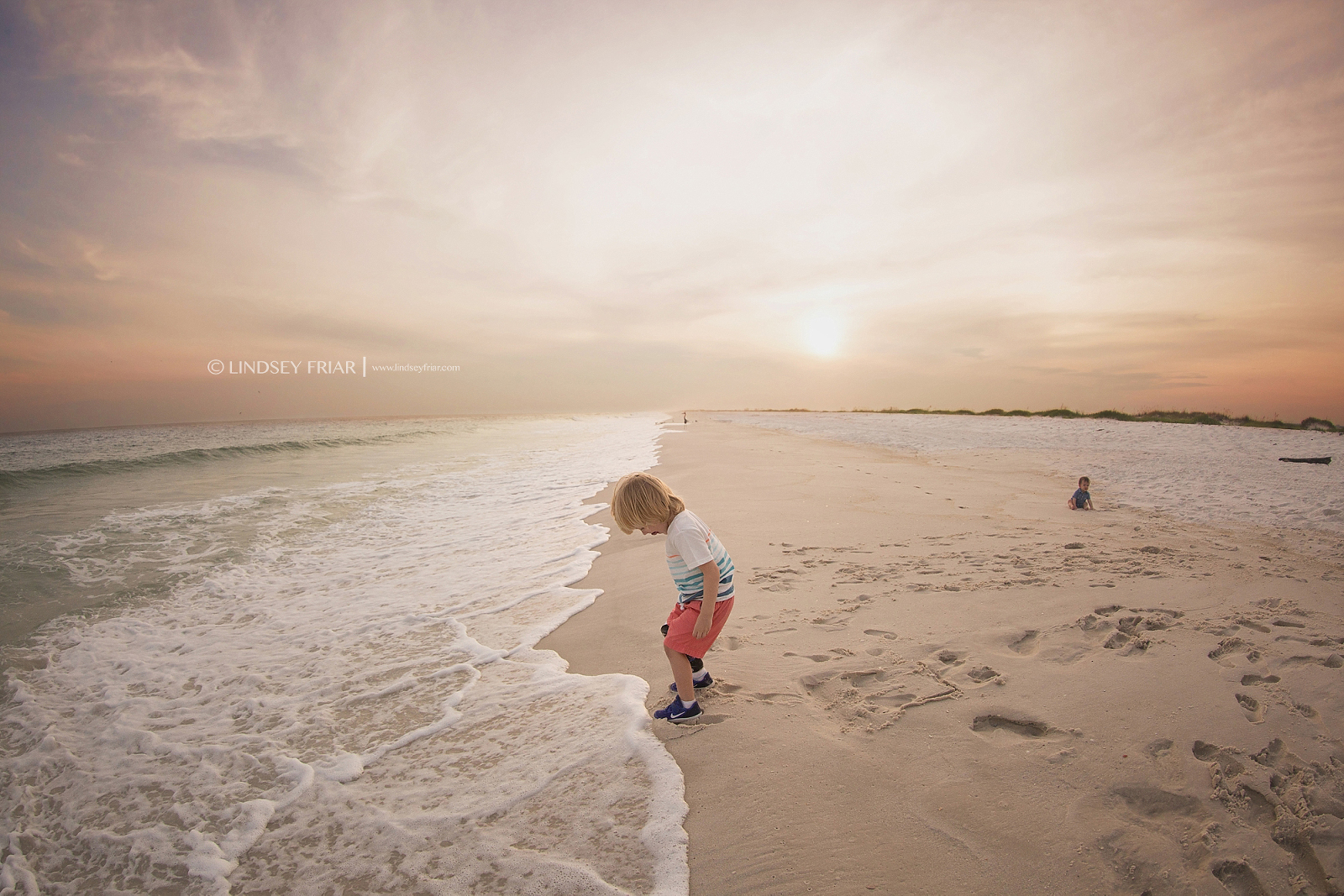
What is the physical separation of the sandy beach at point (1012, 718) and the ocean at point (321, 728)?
0.40m

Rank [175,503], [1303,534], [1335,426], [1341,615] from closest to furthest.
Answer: [1341,615], [1303,534], [175,503], [1335,426]

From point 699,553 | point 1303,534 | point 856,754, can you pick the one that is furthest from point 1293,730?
point 1303,534

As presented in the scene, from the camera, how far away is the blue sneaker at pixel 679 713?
10.2 ft

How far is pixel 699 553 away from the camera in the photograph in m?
3.12

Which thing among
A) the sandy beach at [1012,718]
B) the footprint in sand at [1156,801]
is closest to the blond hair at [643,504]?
the sandy beach at [1012,718]

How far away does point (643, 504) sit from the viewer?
10.7 ft

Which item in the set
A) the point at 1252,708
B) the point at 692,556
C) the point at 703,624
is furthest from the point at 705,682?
the point at 1252,708

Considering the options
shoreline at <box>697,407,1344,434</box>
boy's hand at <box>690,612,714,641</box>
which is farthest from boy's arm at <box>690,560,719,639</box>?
shoreline at <box>697,407,1344,434</box>

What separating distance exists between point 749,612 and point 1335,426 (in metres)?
30.7

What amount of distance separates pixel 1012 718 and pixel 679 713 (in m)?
1.83

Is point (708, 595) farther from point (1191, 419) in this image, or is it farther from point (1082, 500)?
point (1191, 419)

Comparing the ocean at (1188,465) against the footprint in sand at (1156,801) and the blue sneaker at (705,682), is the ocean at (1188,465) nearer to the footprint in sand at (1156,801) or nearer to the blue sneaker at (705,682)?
the footprint in sand at (1156,801)

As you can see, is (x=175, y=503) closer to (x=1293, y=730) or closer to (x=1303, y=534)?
→ (x=1293, y=730)

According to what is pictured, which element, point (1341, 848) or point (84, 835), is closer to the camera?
point (1341, 848)
